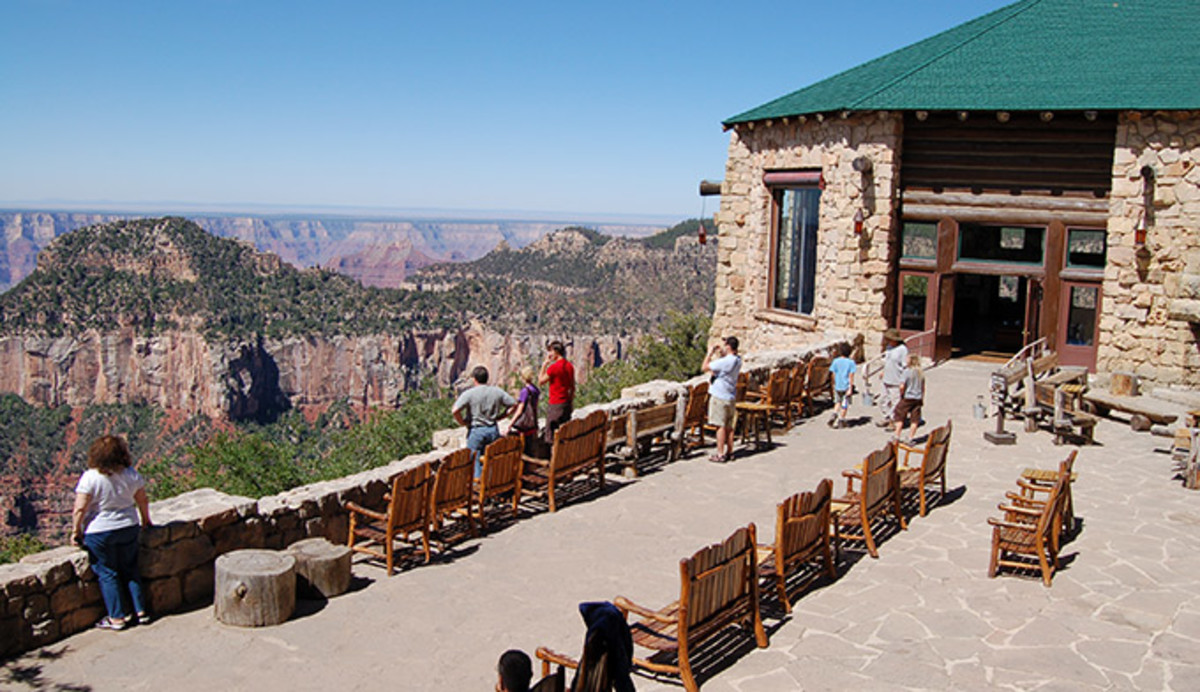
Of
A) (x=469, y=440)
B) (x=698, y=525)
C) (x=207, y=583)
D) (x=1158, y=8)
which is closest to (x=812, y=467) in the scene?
(x=698, y=525)

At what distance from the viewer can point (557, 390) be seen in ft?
35.0

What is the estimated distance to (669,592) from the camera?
7.60 metres

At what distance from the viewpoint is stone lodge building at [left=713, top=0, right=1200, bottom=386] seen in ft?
52.4

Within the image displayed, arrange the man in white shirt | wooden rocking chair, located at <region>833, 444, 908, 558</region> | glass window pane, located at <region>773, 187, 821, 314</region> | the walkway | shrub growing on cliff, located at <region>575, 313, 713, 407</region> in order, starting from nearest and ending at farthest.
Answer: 1. the walkway
2. wooden rocking chair, located at <region>833, 444, 908, 558</region>
3. the man in white shirt
4. glass window pane, located at <region>773, 187, 821, 314</region>
5. shrub growing on cliff, located at <region>575, 313, 713, 407</region>

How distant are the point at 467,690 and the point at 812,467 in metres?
6.30

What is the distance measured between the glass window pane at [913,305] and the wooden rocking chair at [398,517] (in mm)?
12782

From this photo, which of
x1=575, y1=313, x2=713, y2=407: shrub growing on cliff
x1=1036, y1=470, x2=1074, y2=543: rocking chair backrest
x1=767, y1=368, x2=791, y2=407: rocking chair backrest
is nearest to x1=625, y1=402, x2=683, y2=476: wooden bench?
x1=767, y1=368, x2=791, y2=407: rocking chair backrest

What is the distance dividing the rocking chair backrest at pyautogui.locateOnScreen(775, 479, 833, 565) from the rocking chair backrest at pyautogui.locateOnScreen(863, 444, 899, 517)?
32.8 inches

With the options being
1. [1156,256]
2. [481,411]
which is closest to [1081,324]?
[1156,256]

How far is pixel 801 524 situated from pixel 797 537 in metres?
0.10

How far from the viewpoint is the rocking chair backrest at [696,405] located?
11672 mm

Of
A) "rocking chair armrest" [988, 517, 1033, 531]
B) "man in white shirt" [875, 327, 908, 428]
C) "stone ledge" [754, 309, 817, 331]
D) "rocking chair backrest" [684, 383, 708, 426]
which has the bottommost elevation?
"rocking chair armrest" [988, 517, 1033, 531]

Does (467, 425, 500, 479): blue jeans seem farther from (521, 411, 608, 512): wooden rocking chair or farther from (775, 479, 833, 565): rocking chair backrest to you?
(775, 479, 833, 565): rocking chair backrest

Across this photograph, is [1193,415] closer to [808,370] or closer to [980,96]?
[808,370]
